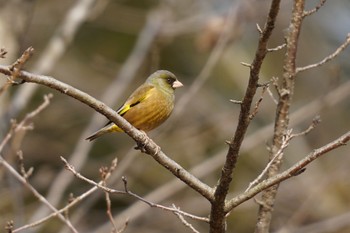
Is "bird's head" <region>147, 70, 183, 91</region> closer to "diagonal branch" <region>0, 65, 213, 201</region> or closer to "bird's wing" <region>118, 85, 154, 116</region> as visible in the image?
"bird's wing" <region>118, 85, 154, 116</region>

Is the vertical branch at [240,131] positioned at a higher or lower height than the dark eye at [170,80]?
lower

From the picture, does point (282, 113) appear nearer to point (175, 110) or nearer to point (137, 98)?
point (137, 98)

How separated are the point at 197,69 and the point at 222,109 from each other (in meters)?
1.66

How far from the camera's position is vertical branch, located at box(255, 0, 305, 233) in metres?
A: 4.30

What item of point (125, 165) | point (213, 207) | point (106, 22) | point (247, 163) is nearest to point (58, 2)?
point (106, 22)

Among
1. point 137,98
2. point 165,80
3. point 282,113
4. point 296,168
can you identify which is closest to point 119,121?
point 296,168

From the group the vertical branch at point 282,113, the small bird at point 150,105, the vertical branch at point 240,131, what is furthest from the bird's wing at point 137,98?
the vertical branch at point 240,131

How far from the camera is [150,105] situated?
499 centimetres

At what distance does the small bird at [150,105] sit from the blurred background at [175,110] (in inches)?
51.4

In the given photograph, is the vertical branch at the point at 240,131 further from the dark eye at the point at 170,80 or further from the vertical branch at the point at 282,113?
the dark eye at the point at 170,80

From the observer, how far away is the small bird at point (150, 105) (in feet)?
16.2

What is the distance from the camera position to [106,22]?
1104 cm

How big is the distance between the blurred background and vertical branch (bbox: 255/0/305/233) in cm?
196

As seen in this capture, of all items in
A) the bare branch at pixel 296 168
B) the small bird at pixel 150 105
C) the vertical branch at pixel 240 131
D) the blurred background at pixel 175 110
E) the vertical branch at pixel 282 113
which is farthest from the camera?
the blurred background at pixel 175 110
